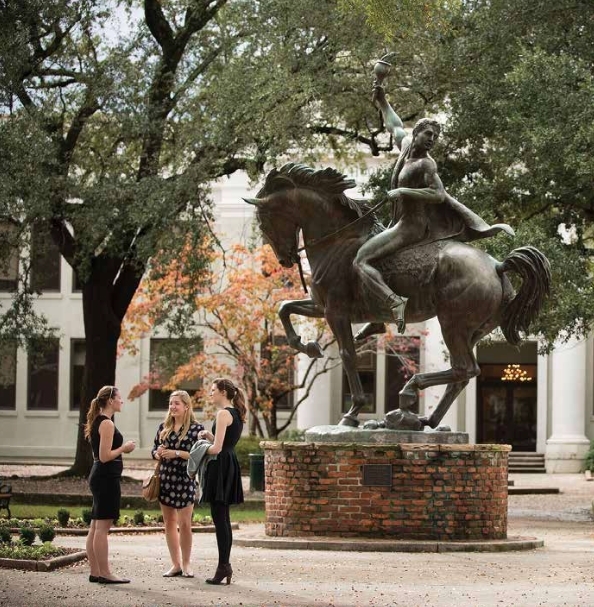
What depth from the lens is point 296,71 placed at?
88.4 ft

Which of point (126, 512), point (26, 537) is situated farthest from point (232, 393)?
point (126, 512)

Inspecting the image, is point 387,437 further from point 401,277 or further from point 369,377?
point 369,377

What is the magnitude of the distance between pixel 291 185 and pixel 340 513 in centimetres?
374

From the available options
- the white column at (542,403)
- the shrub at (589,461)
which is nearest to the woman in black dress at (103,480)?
the shrub at (589,461)

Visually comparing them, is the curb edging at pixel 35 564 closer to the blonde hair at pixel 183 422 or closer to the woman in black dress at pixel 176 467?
the woman in black dress at pixel 176 467

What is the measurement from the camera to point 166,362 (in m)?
36.3

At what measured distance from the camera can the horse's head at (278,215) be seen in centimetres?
1580

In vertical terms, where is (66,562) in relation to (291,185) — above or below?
below

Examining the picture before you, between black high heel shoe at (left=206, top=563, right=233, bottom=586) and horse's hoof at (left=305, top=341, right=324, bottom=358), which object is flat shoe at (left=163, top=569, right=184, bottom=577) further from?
horse's hoof at (left=305, top=341, right=324, bottom=358)

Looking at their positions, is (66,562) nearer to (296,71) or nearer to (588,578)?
(588,578)

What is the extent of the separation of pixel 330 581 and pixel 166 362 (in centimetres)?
2452

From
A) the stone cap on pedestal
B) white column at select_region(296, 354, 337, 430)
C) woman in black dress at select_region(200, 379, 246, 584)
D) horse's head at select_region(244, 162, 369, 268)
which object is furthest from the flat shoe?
white column at select_region(296, 354, 337, 430)

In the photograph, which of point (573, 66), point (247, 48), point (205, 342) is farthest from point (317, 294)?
point (205, 342)

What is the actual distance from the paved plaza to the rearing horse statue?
2265 mm
